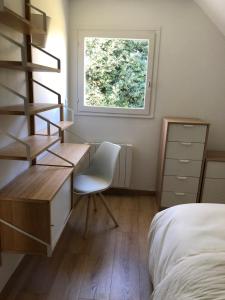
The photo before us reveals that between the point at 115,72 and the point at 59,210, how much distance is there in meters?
1.98

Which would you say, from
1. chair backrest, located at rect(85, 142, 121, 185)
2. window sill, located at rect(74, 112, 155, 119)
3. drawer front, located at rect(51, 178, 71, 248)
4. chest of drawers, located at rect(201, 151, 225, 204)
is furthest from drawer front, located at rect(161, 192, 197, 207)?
drawer front, located at rect(51, 178, 71, 248)

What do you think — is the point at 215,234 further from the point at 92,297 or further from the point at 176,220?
the point at 92,297

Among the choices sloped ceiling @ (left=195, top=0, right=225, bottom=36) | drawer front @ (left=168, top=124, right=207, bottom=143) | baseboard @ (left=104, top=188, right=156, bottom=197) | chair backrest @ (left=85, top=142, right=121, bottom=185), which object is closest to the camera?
sloped ceiling @ (left=195, top=0, right=225, bottom=36)

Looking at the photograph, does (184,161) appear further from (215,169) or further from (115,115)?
(115,115)

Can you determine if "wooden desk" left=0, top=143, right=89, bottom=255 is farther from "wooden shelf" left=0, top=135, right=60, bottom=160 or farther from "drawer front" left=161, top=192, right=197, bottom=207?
"drawer front" left=161, top=192, right=197, bottom=207

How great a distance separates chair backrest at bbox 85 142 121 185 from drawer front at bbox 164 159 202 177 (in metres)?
0.65

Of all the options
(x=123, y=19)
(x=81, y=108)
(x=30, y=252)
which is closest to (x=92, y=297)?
(x=30, y=252)

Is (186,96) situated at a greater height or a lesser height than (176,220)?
greater

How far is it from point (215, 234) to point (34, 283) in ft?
4.35

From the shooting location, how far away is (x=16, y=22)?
1504mm

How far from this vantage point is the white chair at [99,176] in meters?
2.40

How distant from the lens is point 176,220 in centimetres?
162

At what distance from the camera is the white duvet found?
1103mm

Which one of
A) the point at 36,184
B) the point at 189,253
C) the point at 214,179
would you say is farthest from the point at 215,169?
the point at 36,184
